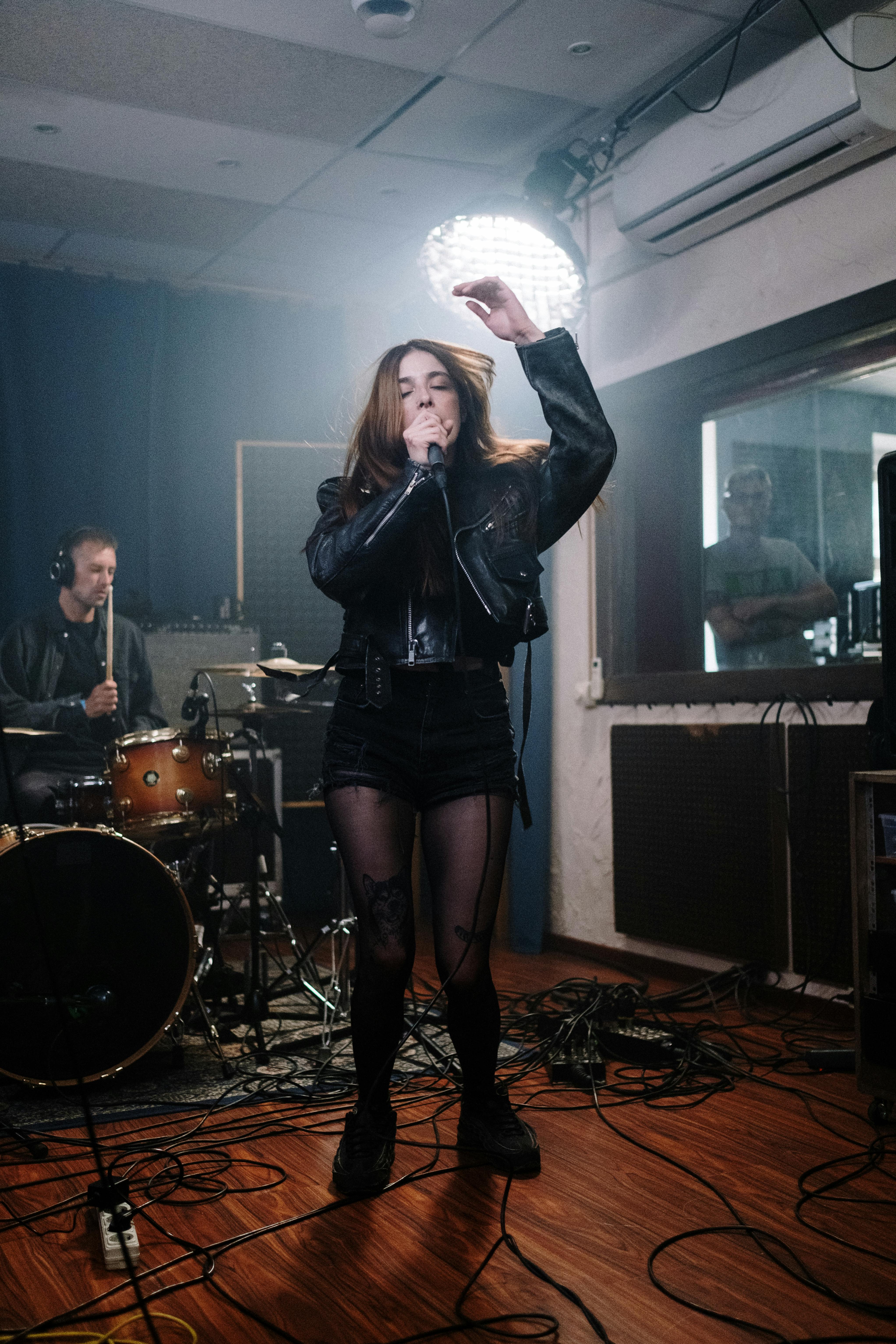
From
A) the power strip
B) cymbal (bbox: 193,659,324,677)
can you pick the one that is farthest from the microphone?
the power strip

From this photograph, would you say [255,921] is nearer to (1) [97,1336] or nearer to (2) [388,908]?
(2) [388,908]

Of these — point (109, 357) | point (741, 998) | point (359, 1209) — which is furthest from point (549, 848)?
point (109, 357)

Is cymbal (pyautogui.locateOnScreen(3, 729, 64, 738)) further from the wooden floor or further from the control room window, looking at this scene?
the control room window

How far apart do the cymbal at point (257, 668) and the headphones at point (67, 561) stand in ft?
2.54

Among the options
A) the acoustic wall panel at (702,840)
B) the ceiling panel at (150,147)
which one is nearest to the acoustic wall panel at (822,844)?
the acoustic wall panel at (702,840)

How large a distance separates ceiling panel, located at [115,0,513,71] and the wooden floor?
9.57 feet

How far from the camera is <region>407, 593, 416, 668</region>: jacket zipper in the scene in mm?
1942

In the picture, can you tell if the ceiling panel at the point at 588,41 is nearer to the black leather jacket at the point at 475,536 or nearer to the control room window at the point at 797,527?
the control room window at the point at 797,527

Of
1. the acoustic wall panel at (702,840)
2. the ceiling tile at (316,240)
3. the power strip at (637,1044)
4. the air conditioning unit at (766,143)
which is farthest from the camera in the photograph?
the ceiling tile at (316,240)

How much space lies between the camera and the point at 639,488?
420 centimetres

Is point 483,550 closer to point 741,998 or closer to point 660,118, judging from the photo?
point 741,998

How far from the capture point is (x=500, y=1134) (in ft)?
6.90

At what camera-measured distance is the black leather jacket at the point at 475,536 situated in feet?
6.26

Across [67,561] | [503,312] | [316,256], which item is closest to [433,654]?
[503,312]
